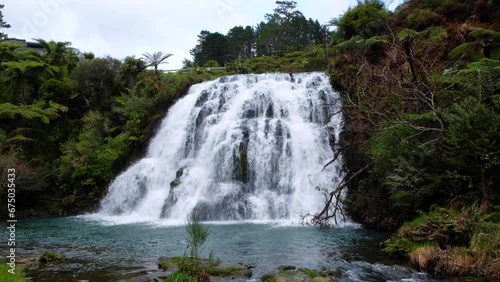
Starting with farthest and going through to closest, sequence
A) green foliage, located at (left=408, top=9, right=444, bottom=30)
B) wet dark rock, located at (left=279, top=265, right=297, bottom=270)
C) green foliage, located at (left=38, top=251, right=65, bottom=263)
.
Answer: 1. green foliage, located at (left=408, top=9, right=444, bottom=30)
2. green foliage, located at (left=38, top=251, right=65, bottom=263)
3. wet dark rock, located at (left=279, top=265, right=297, bottom=270)

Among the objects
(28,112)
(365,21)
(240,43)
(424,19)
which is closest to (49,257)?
(28,112)

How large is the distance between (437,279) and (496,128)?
4.13m

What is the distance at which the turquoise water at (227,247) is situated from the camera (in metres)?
10.0

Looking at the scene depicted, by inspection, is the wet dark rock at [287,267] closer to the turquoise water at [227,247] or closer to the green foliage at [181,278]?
the turquoise water at [227,247]

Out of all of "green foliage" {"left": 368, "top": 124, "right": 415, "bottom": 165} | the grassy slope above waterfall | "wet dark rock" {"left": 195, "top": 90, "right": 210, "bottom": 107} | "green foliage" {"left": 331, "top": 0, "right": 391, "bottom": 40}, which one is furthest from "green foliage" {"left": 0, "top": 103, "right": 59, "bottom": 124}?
"green foliage" {"left": 368, "top": 124, "right": 415, "bottom": 165}

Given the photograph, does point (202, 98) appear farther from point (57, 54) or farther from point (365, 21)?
point (57, 54)

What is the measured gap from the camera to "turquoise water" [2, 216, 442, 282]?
10.0m

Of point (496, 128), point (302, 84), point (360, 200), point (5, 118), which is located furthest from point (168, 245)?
point (5, 118)

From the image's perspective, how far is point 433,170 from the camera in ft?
41.4

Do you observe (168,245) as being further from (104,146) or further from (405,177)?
(104,146)

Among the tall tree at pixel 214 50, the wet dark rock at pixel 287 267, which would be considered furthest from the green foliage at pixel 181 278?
the tall tree at pixel 214 50

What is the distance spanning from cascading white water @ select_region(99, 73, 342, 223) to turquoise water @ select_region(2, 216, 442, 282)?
2.04 meters

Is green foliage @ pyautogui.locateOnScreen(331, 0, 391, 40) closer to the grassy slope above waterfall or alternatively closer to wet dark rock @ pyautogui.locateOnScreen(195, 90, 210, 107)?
the grassy slope above waterfall

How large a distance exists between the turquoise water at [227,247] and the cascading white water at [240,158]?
6.70ft
